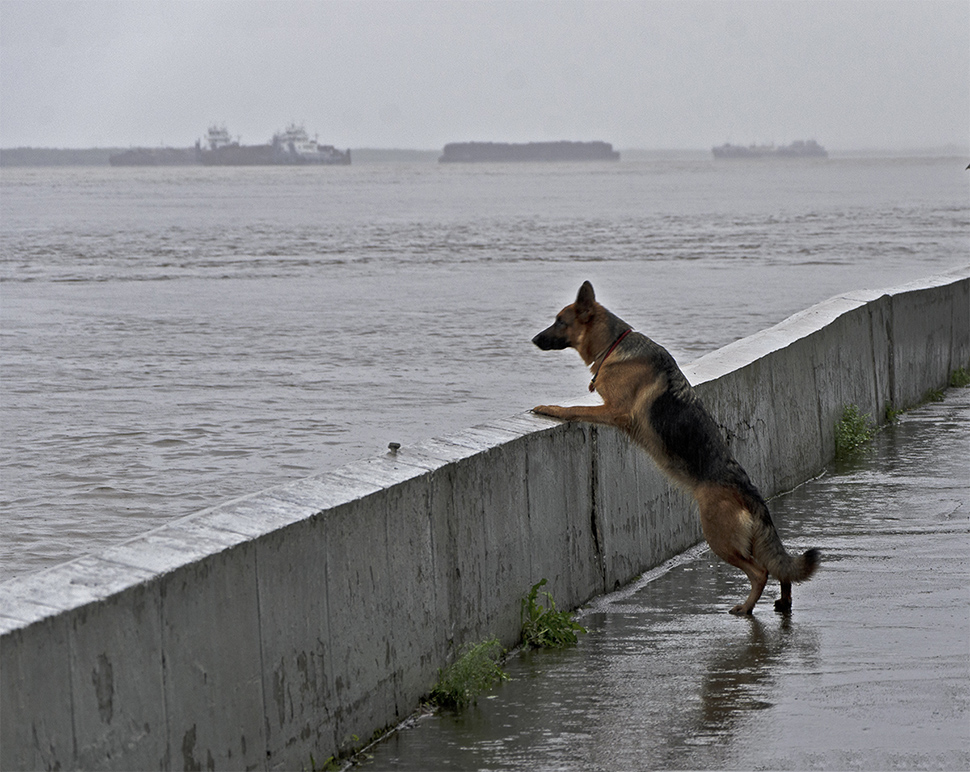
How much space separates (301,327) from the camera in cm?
2622

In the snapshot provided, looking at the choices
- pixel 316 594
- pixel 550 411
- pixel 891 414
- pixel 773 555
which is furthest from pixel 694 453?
pixel 891 414

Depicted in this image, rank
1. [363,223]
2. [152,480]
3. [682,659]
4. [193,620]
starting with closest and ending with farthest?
[193,620] < [682,659] < [152,480] < [363,223]

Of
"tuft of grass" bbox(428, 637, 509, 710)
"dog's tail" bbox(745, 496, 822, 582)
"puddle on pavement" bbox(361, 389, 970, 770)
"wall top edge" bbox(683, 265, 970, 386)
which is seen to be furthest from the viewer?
"wall top edge" bbox(683, 265, 970, 386)

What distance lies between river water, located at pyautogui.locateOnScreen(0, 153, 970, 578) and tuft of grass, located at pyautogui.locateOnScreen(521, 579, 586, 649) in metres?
4.79

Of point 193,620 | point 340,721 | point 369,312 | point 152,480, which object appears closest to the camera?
point 193,620

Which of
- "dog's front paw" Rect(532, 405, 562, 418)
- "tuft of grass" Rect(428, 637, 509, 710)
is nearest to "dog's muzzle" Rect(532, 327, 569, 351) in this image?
"dog's front paw" Rect(532, 405, 562, 418)

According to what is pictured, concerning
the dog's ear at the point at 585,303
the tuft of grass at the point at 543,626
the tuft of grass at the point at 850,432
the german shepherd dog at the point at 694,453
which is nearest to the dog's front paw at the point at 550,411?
the german shepherd dog at the point at 694,453

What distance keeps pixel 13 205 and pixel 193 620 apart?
106 m

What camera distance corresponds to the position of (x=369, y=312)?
29141mm

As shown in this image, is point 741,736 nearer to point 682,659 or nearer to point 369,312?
point 682,659

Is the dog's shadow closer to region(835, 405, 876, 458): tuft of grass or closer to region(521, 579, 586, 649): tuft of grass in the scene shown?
region(521, 579, 586, 649): tuft of grass

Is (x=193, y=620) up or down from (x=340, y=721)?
up

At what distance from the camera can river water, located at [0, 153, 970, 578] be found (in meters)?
13.5

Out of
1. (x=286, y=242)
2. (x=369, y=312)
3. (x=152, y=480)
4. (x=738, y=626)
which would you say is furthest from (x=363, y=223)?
(x=738, y=626)
